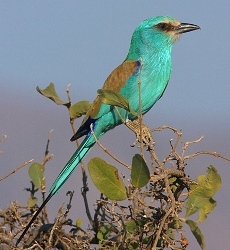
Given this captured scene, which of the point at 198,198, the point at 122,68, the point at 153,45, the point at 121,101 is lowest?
the point at 198,198

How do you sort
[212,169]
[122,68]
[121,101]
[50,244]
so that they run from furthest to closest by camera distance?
[122,68] < [50,244] < [121,101] < [212,169]

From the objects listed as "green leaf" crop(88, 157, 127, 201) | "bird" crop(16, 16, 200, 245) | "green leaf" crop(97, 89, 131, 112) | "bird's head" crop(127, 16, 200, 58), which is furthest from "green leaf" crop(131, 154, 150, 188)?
"bird's head" crop(127, 16, 200, 58)

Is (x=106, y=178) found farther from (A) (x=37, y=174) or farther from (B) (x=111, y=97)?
(A) (x=37, y=174)

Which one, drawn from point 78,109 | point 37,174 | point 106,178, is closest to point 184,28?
point 78,109

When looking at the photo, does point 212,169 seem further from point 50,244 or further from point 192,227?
point 50,244

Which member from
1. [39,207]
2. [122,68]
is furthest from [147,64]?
[39,207]

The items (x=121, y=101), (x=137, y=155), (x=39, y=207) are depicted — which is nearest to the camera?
(x=137, y=155)

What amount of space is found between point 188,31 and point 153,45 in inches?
8.8

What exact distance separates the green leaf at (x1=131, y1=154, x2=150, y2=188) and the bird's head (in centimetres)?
232

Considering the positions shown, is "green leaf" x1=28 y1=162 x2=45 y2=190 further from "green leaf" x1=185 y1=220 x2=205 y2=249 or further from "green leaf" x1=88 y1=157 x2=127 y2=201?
"green leaf" x1=185 y1=220 x2=205 y2=249

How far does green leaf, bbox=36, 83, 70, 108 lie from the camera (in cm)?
243

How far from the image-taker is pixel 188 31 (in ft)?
12.7

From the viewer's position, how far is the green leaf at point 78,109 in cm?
243

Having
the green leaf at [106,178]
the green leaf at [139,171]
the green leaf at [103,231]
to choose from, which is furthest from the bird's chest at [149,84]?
the green leaf at [139,171]
